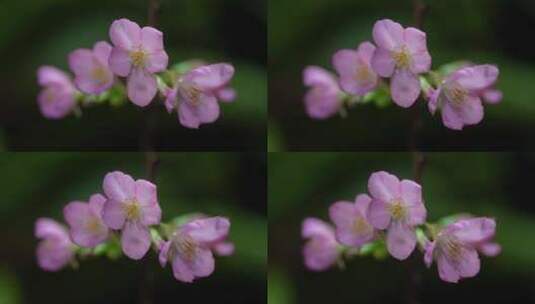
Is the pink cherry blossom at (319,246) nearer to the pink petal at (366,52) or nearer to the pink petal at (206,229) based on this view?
the pink petal at (206,229)

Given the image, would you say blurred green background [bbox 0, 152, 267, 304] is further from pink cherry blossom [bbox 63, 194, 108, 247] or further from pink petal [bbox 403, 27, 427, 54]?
pink petal [bbox 403, 27, 427, 54]

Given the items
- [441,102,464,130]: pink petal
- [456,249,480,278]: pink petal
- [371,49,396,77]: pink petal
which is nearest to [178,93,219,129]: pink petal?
[371,49,396,77]: pink petal

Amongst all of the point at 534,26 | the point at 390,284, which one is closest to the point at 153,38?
the point at 390,284

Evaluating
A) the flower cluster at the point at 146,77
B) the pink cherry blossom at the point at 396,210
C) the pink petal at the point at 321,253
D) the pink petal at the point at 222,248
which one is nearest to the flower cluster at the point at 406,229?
the pink cherry blossom at the point at 396,210

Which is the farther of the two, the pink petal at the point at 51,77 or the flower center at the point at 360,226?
the pink petal at the point at 51,77

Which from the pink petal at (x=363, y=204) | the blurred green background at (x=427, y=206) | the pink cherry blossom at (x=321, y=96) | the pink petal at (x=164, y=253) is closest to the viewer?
the pink petal at (x=164, y=253)

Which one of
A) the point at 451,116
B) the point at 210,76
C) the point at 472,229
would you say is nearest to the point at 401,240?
the point at 472,229

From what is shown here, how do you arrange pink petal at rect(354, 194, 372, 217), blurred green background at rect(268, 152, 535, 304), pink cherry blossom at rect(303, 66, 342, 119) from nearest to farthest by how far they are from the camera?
1. pink petal at rect(354, 194, 372, 217)
2. pink cherry blossom at rect(303, 66, 342, 119)
3. blurred green background at rect(268, 152, 535, 304)
